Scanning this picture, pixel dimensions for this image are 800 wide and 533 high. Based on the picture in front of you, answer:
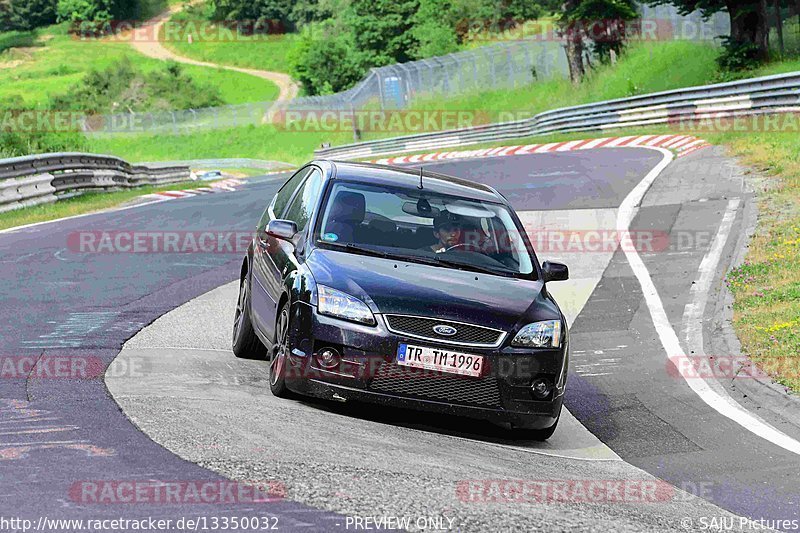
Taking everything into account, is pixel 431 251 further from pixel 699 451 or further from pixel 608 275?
pixel 608 275

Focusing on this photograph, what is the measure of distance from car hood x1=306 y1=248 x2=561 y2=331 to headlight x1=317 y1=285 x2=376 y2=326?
0.04m

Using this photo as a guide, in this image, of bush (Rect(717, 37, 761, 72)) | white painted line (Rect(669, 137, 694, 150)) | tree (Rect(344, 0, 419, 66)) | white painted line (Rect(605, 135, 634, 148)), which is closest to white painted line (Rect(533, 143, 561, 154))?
white painted line (Rect(605, 135, 634, 148))

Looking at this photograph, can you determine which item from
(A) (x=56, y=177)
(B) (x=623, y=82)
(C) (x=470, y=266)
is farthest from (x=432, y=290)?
(B) (x=623, y=82)

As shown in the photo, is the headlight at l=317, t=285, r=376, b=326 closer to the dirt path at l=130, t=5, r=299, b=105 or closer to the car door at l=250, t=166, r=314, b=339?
the car door at l=250, t=166, r=314, b=339

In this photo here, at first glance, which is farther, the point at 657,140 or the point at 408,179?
the point at 657,140

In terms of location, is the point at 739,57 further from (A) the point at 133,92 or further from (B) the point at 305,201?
(A) the point at 133,92

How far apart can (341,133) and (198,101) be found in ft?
96.9

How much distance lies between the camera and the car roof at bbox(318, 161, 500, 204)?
29.0ft

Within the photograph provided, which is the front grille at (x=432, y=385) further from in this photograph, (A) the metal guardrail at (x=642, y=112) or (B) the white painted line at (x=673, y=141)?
(B) the white painted line at (x=673, y=141)

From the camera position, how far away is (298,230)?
28.0ft

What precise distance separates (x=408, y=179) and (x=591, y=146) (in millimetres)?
24285

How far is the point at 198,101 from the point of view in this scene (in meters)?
94.1

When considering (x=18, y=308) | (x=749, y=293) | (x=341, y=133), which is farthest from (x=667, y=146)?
(x=341, y=133)

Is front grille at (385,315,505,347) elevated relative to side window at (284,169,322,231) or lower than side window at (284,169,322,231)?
lower
